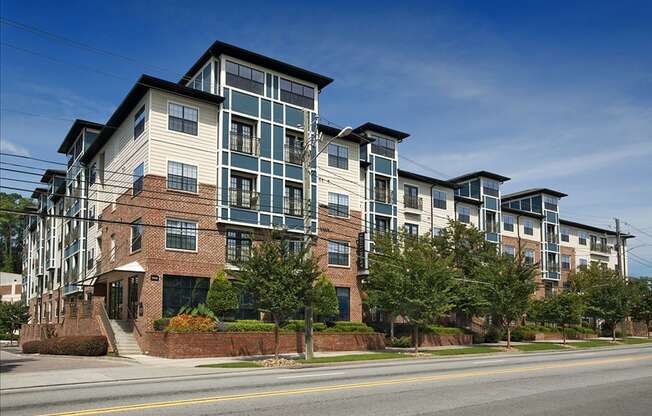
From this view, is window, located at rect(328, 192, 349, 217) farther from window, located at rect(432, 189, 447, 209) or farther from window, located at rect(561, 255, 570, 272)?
window, located at rect(561, 255, 570, 272)

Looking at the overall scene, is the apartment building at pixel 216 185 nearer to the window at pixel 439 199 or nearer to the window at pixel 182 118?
the window at pixel 182 118

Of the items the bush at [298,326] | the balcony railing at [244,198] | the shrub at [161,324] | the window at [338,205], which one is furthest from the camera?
the window at [338,205]

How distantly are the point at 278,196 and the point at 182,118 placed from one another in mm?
7278

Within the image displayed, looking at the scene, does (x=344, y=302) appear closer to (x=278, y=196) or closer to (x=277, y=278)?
(x=278, y=196)

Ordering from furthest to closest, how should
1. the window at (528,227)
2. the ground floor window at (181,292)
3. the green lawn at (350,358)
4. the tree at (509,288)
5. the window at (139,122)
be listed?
1. the window at (528,227)
2. the tree at (509,288)
3. the window at (139,122)
4. the ground floor window at (181,292)
5. the green lawn at (350,358)

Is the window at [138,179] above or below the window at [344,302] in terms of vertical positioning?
above

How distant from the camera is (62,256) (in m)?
51.4

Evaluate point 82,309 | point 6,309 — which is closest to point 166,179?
point 82,309

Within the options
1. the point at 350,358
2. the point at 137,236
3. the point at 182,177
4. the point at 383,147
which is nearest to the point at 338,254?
the point at 383,147

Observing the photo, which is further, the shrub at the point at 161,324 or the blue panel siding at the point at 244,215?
the blue panel siding at the point at 244,215

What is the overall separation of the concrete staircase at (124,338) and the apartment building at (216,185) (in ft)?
2.41

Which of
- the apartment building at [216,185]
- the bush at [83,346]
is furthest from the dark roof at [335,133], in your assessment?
the bush at [83,346]

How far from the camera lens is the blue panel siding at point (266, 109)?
121 ft

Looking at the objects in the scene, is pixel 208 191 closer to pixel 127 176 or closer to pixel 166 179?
pixel 166 179
